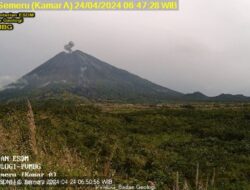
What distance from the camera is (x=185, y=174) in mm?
19328

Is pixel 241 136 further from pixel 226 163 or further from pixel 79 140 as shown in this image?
pixel 79 140

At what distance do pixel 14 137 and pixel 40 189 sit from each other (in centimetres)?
309

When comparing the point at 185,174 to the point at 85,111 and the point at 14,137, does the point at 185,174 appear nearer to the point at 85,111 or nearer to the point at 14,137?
the point at 14,137

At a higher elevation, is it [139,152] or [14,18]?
[14,18]

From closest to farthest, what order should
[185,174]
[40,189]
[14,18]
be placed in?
[40,189] < [14,18] < [185,174]

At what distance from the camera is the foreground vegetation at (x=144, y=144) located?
8.92 m

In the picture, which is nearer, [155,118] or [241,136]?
[241,136]

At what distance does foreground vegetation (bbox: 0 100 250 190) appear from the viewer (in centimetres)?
892

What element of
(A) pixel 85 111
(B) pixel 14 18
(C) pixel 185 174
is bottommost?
(C) pixel 185 174

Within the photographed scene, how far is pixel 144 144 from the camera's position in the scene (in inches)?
1069

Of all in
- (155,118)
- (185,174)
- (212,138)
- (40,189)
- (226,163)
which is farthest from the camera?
(155,118)

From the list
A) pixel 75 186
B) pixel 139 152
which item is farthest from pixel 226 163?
pixel 75 186

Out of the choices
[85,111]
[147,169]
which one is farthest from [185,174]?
[85,111]

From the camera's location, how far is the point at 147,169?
19.4 metres
